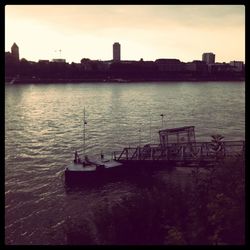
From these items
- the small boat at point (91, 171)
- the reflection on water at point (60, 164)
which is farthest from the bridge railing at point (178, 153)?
the reflection on water at point (60, 164)

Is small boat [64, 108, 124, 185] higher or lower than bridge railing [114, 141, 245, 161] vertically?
lower

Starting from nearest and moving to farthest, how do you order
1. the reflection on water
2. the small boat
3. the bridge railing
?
1. the reflection on water
2. the small boat
3. the bridge railing

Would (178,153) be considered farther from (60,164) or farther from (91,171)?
(60,164)

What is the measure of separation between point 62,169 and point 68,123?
100 ft

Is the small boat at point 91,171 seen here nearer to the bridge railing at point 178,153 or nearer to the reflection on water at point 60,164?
the reflection on water at point 60,164

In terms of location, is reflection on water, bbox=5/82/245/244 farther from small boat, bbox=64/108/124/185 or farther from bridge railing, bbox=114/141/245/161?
bridge railing, bbox=114/141/245/161

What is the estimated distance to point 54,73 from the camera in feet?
598

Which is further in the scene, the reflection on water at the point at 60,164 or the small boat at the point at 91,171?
the small boat at the point at 91,171

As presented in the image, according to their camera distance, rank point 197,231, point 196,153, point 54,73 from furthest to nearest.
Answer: point 54,73 → point 196,153 → point 197,231

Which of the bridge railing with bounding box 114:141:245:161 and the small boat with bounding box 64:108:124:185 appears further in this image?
the bridge railing with bounding box 114:141:245:161

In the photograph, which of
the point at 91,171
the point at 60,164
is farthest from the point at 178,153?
the point at 60,164

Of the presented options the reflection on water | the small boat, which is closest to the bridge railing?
the small boat
